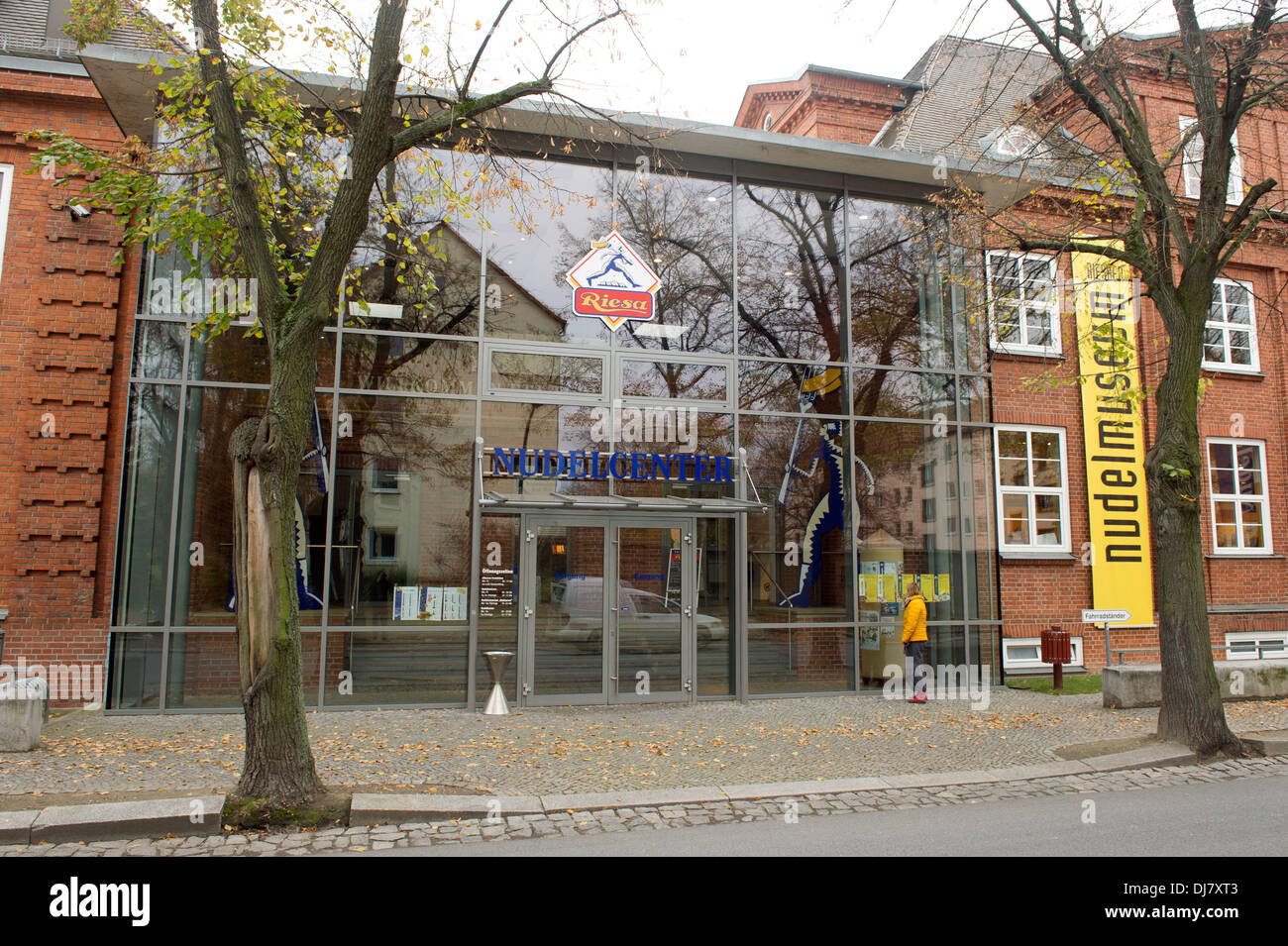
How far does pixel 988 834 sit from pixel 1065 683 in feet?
28.7

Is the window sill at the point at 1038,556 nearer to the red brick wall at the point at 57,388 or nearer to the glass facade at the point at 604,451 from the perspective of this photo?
the glass facade at the point at 604,451

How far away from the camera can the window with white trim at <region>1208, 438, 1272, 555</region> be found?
53.7ft

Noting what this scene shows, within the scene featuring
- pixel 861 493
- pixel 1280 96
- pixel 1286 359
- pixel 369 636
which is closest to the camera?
pixel 1280 96

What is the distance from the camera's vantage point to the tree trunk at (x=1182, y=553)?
8938 millimetres

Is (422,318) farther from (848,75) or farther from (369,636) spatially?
(848,75)

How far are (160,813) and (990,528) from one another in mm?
11783

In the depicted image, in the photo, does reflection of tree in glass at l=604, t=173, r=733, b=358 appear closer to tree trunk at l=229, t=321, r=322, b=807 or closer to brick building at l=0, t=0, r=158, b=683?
tree trunk at l=229, t=321, r=322, b=807

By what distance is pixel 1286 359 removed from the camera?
1712 cm

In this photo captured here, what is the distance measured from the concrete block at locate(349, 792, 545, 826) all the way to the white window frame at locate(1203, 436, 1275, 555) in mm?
14747

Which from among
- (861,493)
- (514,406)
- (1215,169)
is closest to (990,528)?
(861,493)

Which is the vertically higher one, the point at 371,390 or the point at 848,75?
the point at 848,75

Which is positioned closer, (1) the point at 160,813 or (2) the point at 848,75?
(1) the point at 160,813

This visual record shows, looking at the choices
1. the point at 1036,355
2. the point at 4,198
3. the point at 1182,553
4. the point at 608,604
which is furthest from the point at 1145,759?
the point at 4,198

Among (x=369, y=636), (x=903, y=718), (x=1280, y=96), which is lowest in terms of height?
(x=903, y=718)
